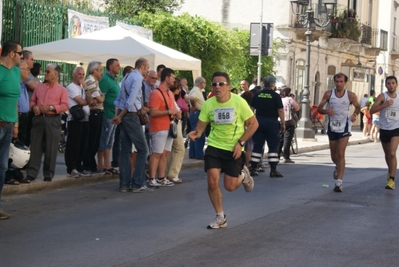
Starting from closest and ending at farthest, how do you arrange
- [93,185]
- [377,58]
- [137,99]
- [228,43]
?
[137,99] → [93,185] → [228,43] → [377,58]

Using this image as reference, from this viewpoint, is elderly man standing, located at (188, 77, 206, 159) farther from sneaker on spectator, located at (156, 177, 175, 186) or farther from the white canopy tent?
sneaker on spectator, located at (156, 177, 175, 186)

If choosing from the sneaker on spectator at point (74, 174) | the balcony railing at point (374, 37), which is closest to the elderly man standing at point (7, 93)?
the sneaker on spectator at point (74, 174)

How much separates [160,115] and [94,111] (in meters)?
1.31

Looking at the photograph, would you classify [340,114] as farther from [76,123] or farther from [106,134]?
[76,123]

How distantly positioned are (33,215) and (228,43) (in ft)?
69.4

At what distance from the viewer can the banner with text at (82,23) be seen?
20688 mm

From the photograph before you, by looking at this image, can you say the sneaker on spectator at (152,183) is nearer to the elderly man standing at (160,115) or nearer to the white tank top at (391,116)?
the elderly man standing at (160,115)

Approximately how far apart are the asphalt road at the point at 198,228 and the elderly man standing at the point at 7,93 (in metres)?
0.84

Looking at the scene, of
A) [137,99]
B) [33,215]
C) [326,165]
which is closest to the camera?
[33,215]

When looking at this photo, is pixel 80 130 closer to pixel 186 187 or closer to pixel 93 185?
pixel 93 185

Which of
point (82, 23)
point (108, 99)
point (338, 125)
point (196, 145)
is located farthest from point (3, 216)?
point (82, 23)

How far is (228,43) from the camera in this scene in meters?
31.0

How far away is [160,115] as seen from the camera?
44.0ft

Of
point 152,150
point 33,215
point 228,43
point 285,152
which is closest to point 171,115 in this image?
point 152,150
